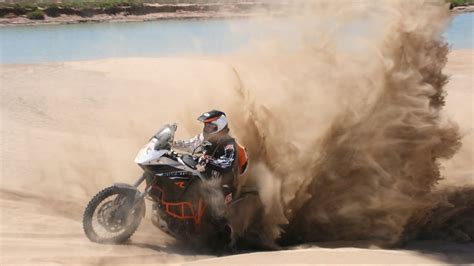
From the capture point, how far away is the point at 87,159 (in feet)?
30.2

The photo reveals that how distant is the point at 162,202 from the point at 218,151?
2.69 ft

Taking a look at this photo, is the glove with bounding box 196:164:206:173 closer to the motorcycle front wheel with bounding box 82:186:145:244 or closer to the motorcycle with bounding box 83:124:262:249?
the motorcycle with bounding box 83:124:262:249

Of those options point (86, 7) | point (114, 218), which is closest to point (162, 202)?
point (114, 218)

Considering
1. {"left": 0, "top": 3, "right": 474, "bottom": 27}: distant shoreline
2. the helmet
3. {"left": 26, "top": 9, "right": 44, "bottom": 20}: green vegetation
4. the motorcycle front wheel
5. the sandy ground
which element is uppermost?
the helmet

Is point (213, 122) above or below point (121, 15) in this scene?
above

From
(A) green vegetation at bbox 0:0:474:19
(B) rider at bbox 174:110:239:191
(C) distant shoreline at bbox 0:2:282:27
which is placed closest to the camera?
(B) rider at bbox 174:110:239:191

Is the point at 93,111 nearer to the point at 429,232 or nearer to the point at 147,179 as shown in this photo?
the point at 147,179

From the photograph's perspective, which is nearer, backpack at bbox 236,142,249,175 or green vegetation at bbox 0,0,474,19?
backpack at bbox 236,142,249,175

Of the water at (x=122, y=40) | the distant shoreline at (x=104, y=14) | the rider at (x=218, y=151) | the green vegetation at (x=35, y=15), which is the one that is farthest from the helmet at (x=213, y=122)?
the green vegetation at (x=35, y=15)

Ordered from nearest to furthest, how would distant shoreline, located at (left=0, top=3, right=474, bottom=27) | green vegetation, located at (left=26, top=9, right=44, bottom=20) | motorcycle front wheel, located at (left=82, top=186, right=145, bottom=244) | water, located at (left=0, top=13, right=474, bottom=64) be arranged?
motorcycle front wheel, located at (left=82, top=186, right=145, bottom=244), water, located at (left=0, top=13, right=474, bottom=64), distant shoreline, located at (left=0, top=3, right=474, bottom=27), green vegetation, located at (left=26, top=9, right=44, bottom=20)

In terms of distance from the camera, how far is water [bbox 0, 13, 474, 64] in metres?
25.1

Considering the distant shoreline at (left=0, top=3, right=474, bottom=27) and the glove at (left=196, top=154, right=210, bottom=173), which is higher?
the glove at (left=196, top=154, right=210, bottom=173)

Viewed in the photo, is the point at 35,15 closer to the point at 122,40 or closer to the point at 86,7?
the point at 86,7

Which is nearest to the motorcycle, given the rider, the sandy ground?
the rider
